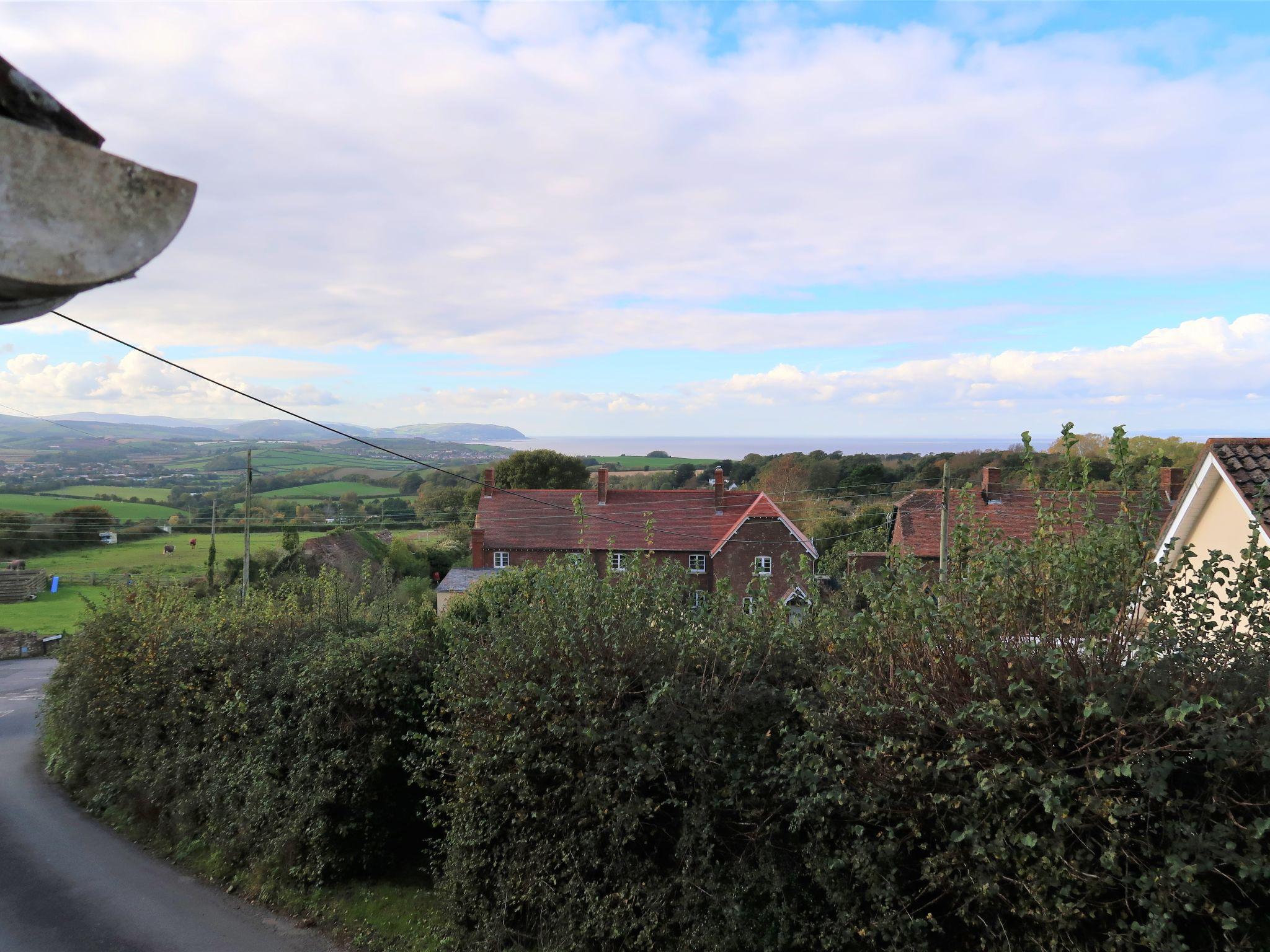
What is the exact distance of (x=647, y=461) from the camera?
73.1 m

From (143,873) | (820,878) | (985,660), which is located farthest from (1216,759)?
Result: (143,873)

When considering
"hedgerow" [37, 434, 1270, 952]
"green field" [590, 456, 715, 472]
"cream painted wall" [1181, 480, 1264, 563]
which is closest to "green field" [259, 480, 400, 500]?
"green field" [590, 456, 715, 472]

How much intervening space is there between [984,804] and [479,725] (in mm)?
3762

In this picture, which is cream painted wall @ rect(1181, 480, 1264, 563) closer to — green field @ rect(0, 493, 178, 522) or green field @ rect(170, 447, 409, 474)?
green field @ rect(170, 447, 409, 474)

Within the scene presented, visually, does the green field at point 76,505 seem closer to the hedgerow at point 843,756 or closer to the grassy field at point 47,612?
the grassy field at point 47,612

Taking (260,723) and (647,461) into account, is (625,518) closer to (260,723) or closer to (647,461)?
(260,723)

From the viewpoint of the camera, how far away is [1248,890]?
3.89 meters

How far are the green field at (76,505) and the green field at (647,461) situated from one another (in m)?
30.3

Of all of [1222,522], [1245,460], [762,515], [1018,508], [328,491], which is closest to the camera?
[1018,508]

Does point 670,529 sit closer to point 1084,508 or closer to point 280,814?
point 280,814

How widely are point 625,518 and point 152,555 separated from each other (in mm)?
24060

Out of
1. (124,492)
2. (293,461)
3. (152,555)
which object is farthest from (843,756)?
(124,492)

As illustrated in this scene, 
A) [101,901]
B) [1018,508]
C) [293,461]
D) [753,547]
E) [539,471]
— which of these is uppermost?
[1018,508]

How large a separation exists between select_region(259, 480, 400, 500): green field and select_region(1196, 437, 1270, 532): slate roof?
40.6 meters
